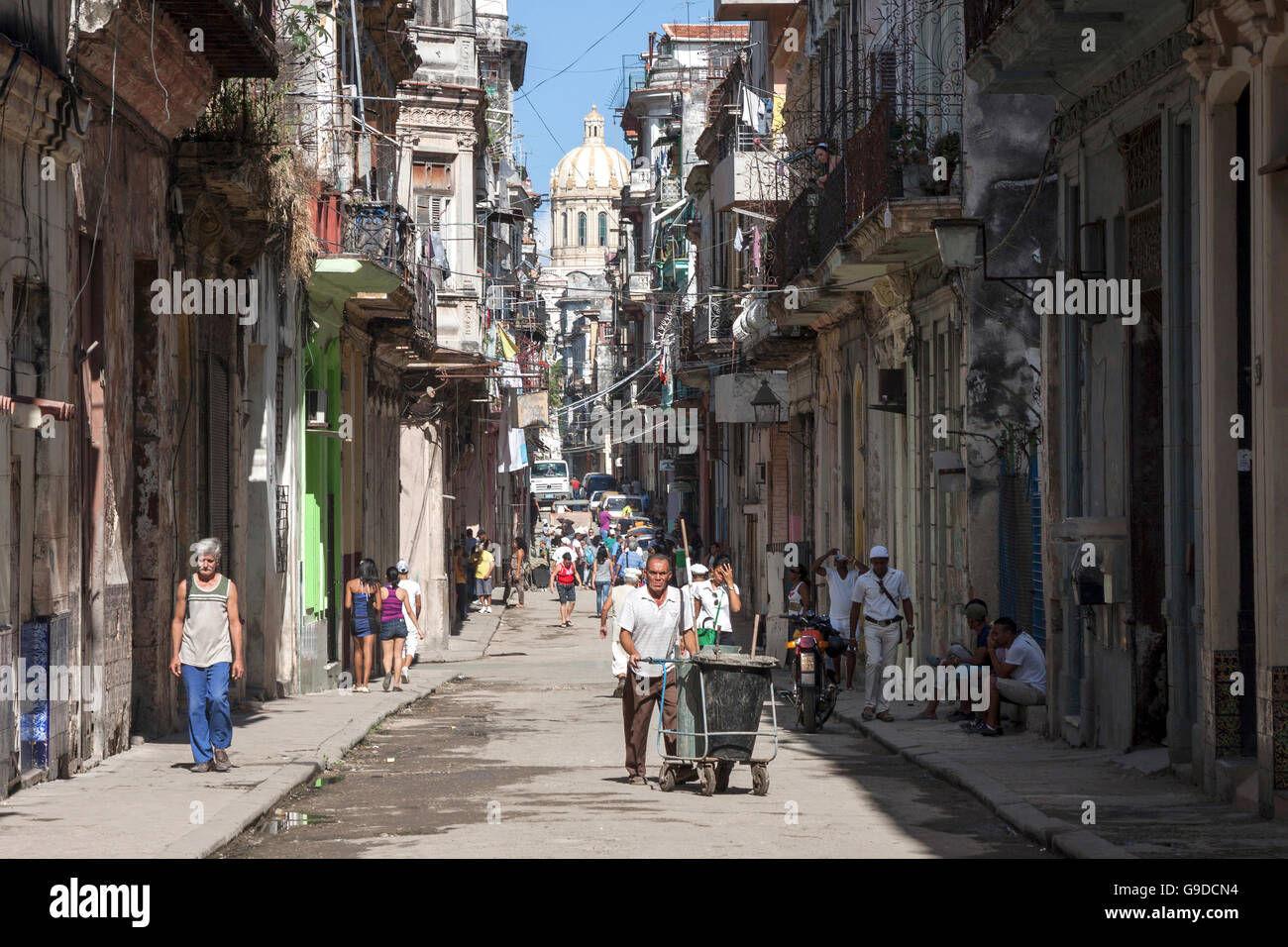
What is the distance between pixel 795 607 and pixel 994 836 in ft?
38.6

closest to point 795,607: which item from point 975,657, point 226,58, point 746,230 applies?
point 975,657

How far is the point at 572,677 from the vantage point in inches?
1086

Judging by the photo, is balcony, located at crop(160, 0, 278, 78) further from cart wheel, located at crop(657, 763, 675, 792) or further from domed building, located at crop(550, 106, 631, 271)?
domed building, located at crop(550, 106, 631, 271)

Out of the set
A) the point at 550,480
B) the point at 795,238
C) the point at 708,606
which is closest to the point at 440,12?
the point at 795,238

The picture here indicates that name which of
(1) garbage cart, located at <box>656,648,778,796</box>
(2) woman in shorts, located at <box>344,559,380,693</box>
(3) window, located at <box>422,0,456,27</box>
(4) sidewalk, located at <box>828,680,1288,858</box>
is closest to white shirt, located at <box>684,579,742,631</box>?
(4) sidewalk, located at <box>828,680,1288,858</box>

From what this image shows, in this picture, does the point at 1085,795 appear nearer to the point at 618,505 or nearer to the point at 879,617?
the point at 879,617

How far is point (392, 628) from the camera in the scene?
24.3 metres

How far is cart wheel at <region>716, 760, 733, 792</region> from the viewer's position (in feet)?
43.6

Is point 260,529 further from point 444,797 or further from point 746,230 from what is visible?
point 746,230

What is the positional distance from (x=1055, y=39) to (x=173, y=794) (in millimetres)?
7871

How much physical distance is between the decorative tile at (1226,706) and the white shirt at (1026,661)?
5.46 m

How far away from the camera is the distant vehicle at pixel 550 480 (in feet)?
302

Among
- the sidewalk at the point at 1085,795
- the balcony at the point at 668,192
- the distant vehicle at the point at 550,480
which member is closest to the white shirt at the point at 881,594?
the sidewalk at the point at 1085,795

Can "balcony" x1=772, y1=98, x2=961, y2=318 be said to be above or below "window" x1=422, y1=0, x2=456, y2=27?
below
